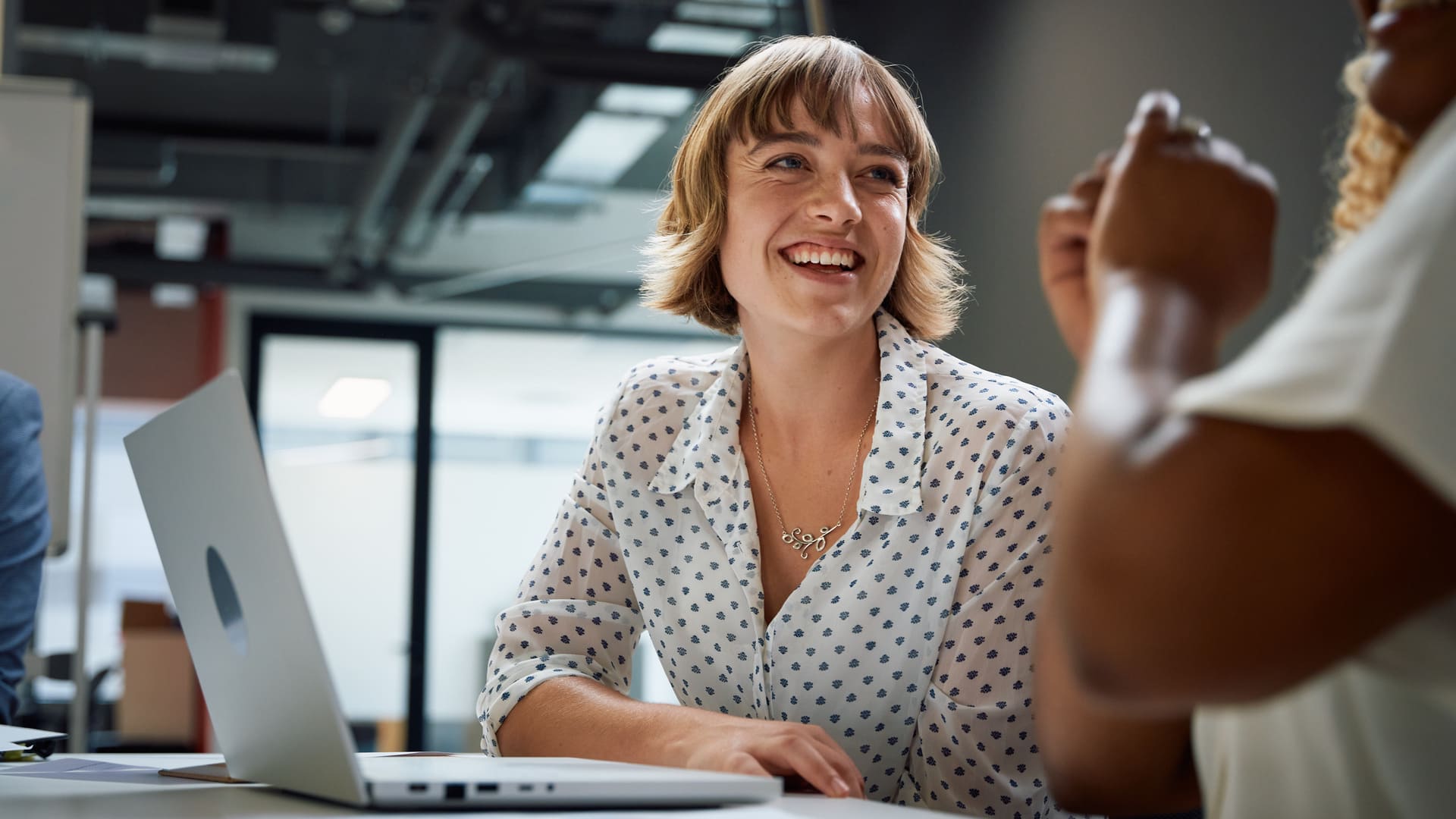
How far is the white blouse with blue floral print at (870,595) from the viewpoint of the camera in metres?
1.52

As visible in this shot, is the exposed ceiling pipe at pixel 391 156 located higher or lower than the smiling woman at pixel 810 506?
higher

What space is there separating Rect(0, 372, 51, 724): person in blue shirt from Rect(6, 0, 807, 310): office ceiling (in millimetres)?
2957

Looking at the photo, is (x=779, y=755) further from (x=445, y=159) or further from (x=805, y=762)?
(x=445, y=159)

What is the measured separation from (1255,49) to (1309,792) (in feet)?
5.43

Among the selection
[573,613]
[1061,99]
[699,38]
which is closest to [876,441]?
[573,613]

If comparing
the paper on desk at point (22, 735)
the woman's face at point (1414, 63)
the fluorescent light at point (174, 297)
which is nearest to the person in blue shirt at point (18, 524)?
the paper on desk at point (22, 735)

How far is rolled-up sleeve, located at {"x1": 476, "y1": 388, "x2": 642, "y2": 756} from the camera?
1.56 metres

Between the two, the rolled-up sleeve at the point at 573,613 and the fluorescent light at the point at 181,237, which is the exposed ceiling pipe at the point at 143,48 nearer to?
the fluorescent light at the point at 181,237

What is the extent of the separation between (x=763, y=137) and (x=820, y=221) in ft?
0.54

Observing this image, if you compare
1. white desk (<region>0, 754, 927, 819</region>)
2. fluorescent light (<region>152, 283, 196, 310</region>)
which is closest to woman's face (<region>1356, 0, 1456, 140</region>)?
white desk (<region>0, 754, 927, 819</region>)

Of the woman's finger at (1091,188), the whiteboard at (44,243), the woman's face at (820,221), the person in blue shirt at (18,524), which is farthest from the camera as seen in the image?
the whiteboard at (44,243)

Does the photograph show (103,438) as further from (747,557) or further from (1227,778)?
(1227,778)

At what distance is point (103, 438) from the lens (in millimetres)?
10234

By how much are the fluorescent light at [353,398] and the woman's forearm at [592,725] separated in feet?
26.5
